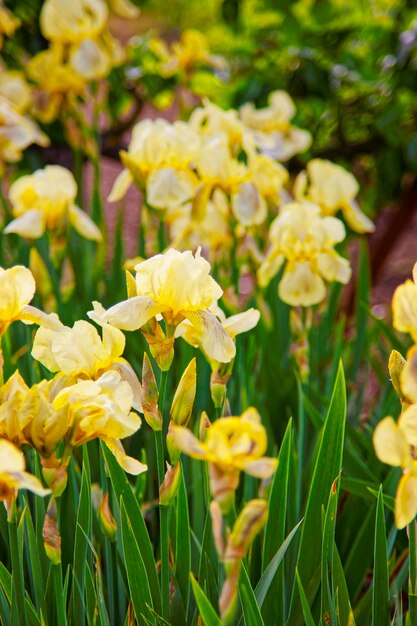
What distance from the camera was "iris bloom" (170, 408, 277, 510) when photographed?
54cm

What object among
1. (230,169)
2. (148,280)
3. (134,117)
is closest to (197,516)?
(148,280)

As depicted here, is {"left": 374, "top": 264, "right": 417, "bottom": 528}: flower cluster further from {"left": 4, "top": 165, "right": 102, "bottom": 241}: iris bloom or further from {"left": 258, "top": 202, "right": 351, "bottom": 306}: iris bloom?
{"left": 4, "top": 165, "right": 102, "bottom": 241}: iris bloom

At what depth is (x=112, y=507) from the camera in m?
1.11

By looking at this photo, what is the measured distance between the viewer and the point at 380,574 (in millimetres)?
898

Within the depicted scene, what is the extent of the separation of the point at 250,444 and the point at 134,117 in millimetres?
2383

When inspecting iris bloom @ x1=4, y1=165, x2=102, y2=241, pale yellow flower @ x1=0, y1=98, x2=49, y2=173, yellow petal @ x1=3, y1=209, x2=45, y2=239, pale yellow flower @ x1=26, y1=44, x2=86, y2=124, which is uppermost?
pale yellow flower @ x1=26, y1=44, x2=86, y2=124

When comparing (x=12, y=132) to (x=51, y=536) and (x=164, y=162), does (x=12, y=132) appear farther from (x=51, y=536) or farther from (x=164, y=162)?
(x=51, y=536)

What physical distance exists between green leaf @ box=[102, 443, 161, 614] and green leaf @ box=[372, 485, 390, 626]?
0.78ft

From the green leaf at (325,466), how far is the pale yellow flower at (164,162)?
712 millimetres

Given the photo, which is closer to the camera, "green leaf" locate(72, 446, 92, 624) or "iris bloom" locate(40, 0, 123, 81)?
"green leaf" locate(72, 446, 92, 624)

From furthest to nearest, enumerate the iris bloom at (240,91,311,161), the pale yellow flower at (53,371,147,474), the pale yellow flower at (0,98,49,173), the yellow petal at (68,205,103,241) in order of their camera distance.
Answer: the iris bloom at (240,91,311,161)
the pale yellow flower at (0,98,49,173)
the yellow petal at (68,205,103,241)
the pale yellow flower at (53,371,147,474)

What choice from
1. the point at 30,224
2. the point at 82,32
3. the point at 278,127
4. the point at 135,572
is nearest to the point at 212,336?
the point at 135,572

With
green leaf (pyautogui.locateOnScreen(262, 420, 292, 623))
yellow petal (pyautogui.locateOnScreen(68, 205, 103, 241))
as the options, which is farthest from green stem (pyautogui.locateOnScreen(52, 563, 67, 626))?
yellow petal (pyautogui.locateOnScreen(68, 205, 103, 241))

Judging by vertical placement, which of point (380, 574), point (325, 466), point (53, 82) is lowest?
point (380, 574)
